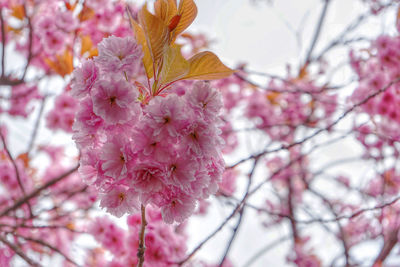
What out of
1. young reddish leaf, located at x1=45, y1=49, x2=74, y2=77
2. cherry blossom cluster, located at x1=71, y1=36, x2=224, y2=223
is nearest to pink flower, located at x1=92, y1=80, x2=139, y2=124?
cherry blossom cluster, located at x1=71, y1=36, x2=224, y2=223

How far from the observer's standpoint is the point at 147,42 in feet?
1.94

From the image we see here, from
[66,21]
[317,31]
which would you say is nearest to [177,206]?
[66,21]

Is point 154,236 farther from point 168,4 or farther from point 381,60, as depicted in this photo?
point 381,60

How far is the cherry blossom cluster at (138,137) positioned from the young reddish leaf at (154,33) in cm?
3

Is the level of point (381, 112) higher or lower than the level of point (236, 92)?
lower

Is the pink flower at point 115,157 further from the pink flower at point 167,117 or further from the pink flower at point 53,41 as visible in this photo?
the pink flower at point 53,41

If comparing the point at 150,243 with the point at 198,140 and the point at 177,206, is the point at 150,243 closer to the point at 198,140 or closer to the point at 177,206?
the point at 177,206

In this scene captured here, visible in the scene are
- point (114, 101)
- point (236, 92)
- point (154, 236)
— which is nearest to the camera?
point (114, 101)

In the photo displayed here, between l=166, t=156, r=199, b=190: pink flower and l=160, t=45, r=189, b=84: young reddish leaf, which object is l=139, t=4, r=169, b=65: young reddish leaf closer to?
l=160, t=45, r=189, b=84: young reddish leaf

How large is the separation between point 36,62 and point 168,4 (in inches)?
92.0

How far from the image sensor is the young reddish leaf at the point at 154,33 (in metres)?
0.58

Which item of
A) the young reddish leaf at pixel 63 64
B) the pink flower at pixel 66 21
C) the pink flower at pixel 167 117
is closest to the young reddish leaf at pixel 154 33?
the pink flower at pixel 167 117

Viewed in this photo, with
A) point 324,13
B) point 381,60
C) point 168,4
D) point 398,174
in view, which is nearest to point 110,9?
point 168,4

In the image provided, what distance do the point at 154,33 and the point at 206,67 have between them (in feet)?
0.39
